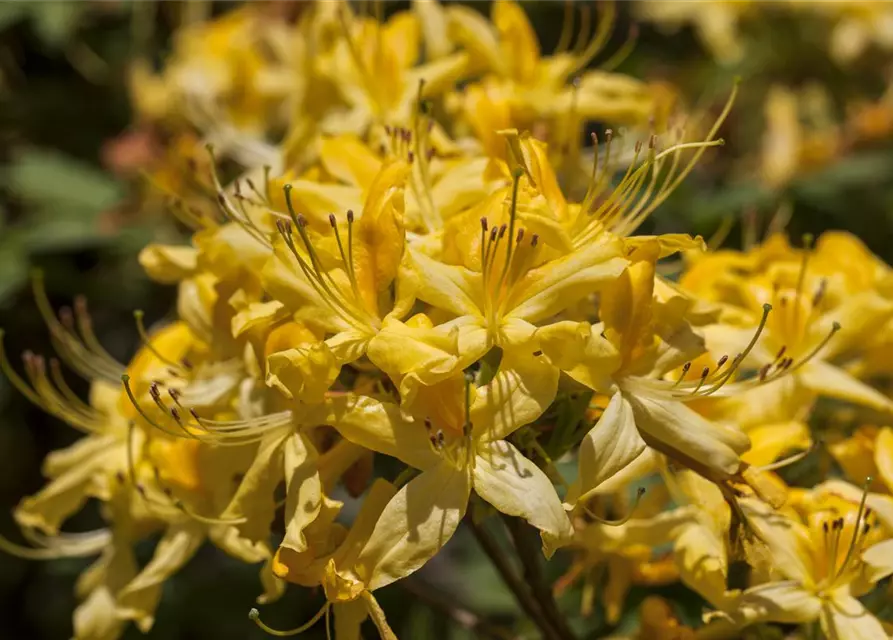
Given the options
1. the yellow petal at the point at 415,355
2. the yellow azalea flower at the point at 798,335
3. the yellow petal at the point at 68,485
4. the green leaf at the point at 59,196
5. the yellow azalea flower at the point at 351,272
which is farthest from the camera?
the green leaf at the point at 59,196

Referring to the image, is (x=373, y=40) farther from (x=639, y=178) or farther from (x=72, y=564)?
(x=72, y=564)

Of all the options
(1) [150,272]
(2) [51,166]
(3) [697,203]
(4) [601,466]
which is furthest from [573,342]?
(2) [51,166]

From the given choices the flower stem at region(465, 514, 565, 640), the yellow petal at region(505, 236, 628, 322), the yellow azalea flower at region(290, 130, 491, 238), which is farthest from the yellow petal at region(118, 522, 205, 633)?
the yellow petal at region(505, 236, 628, 322)

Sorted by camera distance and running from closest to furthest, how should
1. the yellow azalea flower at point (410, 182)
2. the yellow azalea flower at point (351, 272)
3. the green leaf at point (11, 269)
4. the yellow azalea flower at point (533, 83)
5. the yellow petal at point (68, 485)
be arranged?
the yellow azalea flower at point (351, 272)
the yellow azalea flower at point (410, 182)
the yellow petal at point (68, 485)
the yellow azalea flower at point (533, 83)
the green leaf at point (11, 269)

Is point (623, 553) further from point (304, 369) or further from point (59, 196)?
point (59, 196)

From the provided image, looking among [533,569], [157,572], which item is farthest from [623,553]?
[157,572]

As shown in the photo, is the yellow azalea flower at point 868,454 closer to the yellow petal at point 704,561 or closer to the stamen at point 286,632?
the yellow petal at point 704,561

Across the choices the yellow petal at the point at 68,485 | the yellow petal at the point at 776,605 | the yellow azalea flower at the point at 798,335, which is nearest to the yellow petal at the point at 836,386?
the yellow azalea flower at the point at 798,335
